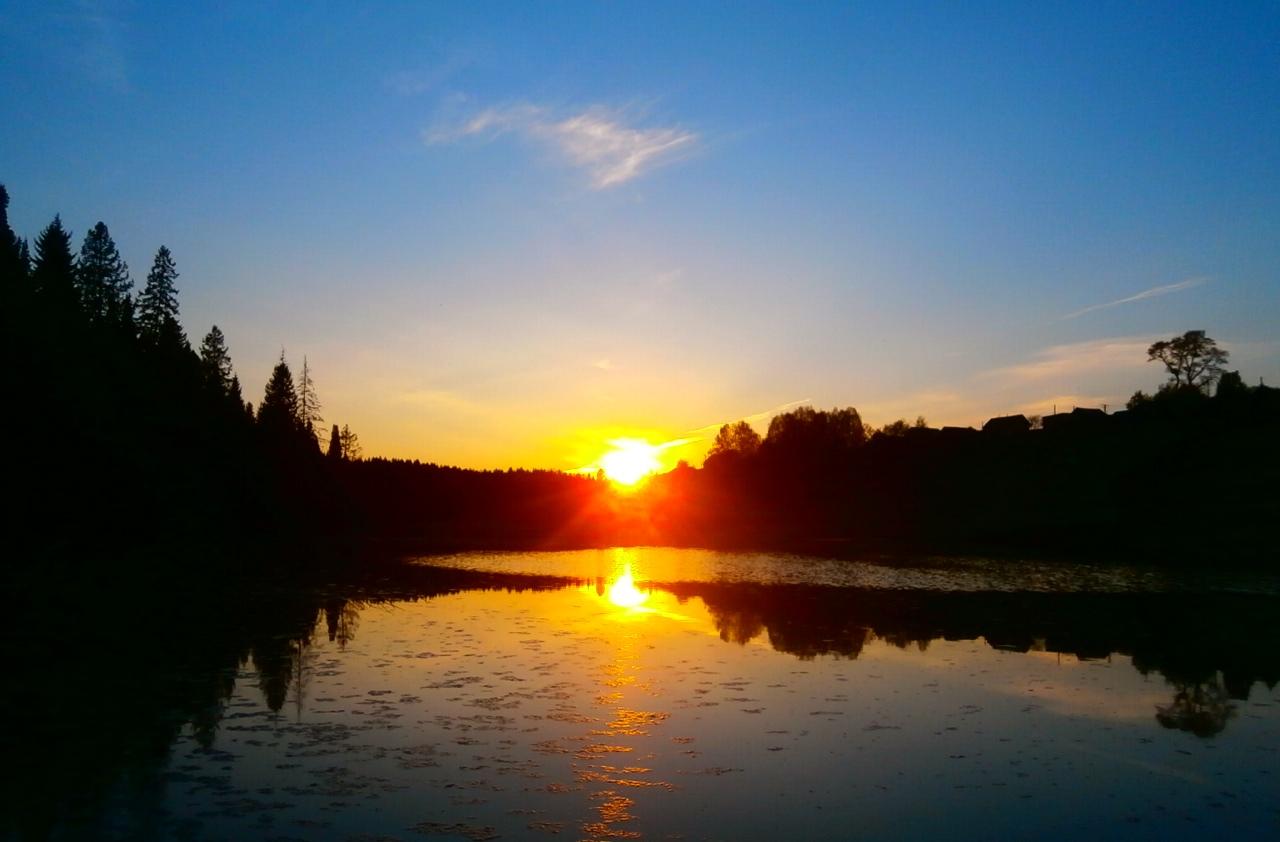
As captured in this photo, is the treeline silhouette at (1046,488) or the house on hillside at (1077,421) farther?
the house on hillside at (1077,421)

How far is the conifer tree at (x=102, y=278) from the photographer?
82.7 m

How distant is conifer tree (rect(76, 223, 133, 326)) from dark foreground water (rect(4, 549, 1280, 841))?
2533 inches

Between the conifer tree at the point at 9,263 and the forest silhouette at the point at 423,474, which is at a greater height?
the conifer tree at the point at 9,263

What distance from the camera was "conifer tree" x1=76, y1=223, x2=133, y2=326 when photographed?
271 ft

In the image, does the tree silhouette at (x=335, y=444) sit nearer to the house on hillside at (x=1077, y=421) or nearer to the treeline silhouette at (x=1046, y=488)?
the treeline silhouette at (x=1046, y=488)

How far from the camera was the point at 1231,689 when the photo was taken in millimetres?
19938

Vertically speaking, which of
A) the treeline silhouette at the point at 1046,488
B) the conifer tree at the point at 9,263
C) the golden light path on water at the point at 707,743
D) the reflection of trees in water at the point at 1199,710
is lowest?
the reflection of trees in water at the point at 1199,710

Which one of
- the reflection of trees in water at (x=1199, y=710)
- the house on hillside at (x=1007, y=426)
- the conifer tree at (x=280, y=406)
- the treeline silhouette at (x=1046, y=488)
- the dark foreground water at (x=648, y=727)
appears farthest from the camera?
the house on hillside at (x=1007, y=426)

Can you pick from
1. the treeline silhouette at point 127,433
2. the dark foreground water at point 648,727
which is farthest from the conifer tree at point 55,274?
the dark foreground water at point 648,727

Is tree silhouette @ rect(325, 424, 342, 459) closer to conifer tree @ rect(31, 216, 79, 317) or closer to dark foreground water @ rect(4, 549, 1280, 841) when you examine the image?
conifer tree @ rect(31, 216, 79, 317)

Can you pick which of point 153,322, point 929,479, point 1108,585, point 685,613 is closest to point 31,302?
point 153,322

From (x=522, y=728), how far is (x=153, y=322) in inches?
3537

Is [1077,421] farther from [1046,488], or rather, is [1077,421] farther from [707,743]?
[707,743]

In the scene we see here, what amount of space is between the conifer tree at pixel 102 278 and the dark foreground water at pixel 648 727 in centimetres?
6433
